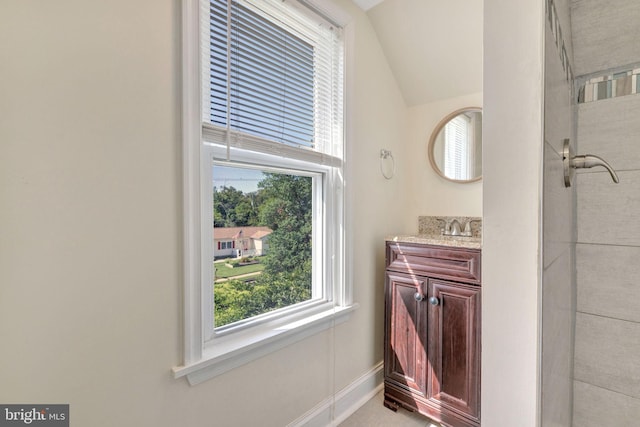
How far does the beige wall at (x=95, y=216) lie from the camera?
0.76 metres

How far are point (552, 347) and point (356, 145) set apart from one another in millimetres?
1345

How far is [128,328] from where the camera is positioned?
94cm

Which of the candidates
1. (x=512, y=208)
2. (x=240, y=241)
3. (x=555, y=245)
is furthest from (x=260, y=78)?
(x=555, y=245)

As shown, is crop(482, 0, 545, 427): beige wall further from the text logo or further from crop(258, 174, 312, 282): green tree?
the text logo

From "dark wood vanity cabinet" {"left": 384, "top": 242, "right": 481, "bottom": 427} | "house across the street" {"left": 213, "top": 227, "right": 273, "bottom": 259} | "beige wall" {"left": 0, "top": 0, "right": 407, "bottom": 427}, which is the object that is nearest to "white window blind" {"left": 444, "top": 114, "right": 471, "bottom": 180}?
"dark wood vanity cabinet" {"left": 384, "top": 242, "right": 481, "bottom": 427}

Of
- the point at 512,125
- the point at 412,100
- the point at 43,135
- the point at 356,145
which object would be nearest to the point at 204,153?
the point at 43,135

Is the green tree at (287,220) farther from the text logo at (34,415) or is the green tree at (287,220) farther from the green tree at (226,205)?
the text logo at (34,415)

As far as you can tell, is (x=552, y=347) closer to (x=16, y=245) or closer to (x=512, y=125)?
(x=512, y=125)

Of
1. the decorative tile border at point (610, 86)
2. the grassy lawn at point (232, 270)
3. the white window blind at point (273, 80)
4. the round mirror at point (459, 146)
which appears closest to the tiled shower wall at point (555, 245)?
the decorative tile border at point (610, 86)

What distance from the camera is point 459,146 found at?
2.02m

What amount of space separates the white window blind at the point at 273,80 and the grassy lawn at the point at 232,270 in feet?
1.77

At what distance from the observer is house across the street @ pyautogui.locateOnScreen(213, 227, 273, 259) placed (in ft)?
4.18

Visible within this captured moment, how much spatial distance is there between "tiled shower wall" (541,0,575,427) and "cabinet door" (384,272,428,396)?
688 millimetres

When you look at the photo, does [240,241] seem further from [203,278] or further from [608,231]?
[608,231]
